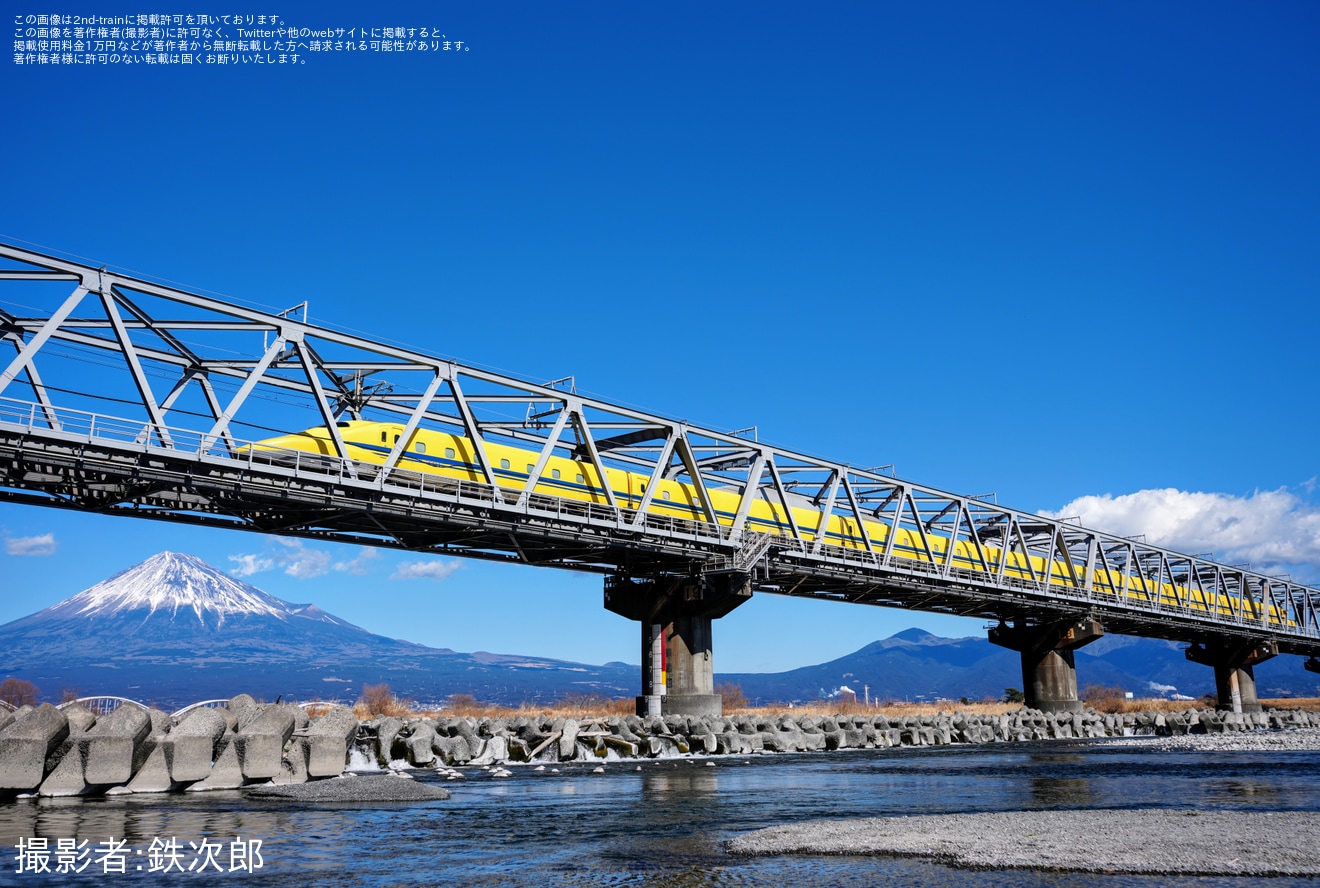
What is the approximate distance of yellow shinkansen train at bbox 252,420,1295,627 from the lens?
112 feet

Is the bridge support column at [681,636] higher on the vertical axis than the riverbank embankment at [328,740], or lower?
higher

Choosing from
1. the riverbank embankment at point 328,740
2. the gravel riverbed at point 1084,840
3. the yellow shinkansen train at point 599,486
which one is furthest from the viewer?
the yellow shinkansen train at point 599,486

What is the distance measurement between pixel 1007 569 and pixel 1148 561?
2354cm

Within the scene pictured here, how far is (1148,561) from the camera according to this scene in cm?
8594

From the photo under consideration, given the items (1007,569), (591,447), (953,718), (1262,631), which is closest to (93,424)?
(591,447)

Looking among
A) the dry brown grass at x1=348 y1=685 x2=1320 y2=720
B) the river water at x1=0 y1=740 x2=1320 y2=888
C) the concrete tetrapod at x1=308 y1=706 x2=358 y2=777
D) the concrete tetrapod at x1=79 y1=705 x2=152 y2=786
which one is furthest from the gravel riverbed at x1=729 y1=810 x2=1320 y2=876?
the dry brown grass at x1=348 y1=685 x2=1320 y2=720

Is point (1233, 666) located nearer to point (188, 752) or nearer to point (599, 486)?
point (599, 486)

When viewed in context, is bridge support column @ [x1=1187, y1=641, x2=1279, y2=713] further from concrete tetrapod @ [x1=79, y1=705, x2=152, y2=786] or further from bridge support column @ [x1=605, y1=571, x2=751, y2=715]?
concrete tetrapod @ [x1=79, y1=705, x2=152, y2=786]

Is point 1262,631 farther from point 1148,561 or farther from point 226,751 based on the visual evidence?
point 226,751

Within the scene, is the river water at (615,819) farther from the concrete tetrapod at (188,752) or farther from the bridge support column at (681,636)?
the bridge support column at (681,636)

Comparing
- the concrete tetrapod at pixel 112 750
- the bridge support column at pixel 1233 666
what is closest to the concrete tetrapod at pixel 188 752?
the concrete tetrapod at pixel 112 750

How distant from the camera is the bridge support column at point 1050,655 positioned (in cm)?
6919

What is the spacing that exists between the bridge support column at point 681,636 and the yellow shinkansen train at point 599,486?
11.6ft

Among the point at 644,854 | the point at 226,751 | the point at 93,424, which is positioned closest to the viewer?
the point at 644,854
